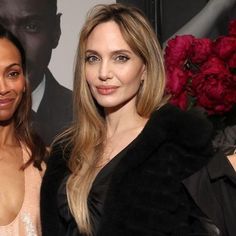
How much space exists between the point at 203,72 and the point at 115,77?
0.26 meters

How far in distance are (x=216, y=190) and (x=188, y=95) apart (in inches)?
10.4

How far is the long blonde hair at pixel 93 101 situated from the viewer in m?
1.39

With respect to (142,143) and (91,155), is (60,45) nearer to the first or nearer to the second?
(91,155)

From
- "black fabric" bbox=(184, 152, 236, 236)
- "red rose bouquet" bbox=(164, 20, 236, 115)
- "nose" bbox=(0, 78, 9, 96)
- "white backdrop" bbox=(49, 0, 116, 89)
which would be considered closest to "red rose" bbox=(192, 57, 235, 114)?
"red rose bouquet" bbox=(164, 20, 236, 115)

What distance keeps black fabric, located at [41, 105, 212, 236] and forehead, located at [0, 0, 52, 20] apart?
1025 millimetres

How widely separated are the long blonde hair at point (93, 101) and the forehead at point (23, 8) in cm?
67

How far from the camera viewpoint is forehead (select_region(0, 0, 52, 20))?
2.10m

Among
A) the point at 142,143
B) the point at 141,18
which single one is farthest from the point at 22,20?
the point at 142,143

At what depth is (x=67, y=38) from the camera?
7.17 ft

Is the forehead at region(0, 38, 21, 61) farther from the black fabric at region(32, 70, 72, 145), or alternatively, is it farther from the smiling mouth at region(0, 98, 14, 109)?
the black fabric at region(32, 70, 72, 145)

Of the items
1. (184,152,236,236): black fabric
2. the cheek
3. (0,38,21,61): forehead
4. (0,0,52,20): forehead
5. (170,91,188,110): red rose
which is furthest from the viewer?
(0,0,52,20): forehead

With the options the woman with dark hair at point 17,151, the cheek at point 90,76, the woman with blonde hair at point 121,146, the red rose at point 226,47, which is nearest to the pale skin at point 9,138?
the woman with dark hair at point 17,151

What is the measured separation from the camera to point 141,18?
1449 mm

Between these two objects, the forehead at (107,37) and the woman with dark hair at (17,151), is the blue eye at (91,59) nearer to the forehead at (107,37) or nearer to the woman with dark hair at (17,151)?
the forehead at (107,37)
